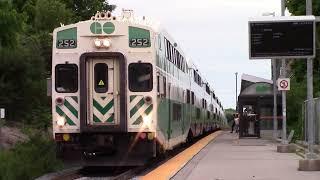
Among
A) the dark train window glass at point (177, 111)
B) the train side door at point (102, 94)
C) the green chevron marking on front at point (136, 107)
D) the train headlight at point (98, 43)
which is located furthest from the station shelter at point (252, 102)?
the train headlight at point (98, 43)

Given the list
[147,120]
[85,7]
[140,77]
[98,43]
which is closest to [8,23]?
[98,43]

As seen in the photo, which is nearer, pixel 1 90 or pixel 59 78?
pixel 59 78

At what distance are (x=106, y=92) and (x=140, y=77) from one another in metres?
0.95

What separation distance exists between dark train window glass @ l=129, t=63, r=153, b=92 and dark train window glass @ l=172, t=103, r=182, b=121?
4.47 meters

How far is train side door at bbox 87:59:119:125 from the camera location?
17.1 m

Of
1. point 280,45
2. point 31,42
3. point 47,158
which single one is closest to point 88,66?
point 47,158

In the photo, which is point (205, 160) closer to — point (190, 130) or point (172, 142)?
point (172, 142)

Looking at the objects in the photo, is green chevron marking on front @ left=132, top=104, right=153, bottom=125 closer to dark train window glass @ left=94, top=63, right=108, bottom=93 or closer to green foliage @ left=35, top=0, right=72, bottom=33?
dark train window glass @ left=94, top=63, right=108, bottom=93

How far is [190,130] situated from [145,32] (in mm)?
12269

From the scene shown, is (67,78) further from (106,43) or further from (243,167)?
(243,167)

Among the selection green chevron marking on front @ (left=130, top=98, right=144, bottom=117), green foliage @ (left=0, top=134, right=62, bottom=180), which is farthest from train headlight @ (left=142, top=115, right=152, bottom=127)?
green foliage @ (left=0, top=134, right=62, bottom=180)

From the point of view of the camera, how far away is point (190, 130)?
96.4 ft

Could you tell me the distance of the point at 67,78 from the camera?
17453mm

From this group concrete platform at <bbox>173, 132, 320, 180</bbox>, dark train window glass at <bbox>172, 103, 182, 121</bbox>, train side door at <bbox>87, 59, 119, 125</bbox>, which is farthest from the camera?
dark train window glass at <bbox>172, 103, 182, 121</bbox>
